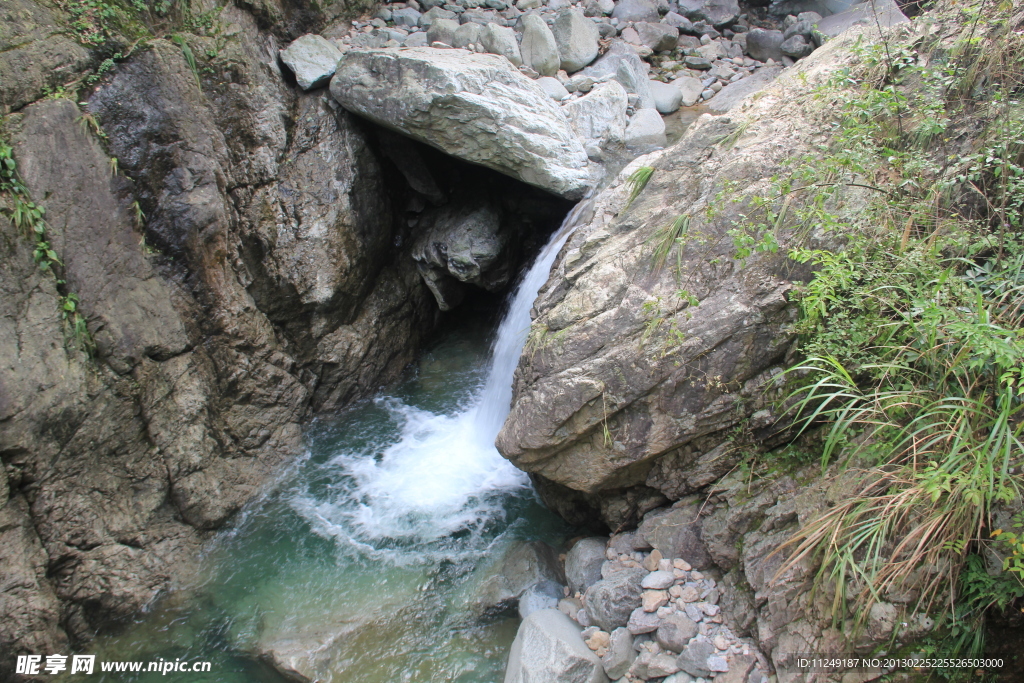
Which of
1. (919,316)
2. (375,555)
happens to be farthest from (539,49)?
(375,555)

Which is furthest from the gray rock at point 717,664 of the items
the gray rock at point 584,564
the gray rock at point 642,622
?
the gray rock at point 584,564

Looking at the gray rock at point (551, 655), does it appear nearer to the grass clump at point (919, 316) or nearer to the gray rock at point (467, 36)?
the grass clump at point (919, 316)

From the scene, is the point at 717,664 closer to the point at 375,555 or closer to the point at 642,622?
the point at 642,622

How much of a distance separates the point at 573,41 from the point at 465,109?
241cm

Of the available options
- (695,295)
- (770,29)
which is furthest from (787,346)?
(770,29)

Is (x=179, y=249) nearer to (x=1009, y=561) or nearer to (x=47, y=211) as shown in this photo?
(x=47, y=211)

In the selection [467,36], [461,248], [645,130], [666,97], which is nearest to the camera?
[461,248]

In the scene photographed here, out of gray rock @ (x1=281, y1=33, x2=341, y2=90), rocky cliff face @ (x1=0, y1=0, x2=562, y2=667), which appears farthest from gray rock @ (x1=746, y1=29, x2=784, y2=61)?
gray rock @ (x1=281, y1=33, x2=341, y2=90)

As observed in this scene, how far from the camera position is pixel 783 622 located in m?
2.58

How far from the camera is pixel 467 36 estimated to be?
589 cm

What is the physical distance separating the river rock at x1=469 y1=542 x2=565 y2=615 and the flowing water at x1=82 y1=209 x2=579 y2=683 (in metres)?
0.07

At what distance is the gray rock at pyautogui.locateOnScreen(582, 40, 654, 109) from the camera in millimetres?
6473

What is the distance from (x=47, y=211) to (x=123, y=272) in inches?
22.6

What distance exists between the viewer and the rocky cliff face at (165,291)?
368 cm
